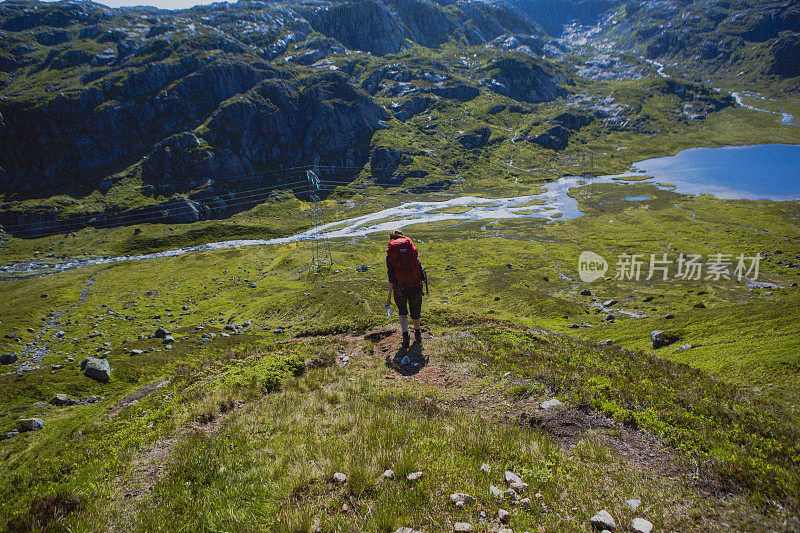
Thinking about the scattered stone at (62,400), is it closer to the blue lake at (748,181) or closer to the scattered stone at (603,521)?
the scattered stone at (603,521)

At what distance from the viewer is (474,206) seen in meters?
178

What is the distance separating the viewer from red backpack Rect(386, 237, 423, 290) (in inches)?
551

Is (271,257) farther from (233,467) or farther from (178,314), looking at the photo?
(233,467)

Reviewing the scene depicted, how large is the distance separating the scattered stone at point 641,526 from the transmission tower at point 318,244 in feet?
257

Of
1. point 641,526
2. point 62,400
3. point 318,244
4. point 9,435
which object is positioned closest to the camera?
point 641,526

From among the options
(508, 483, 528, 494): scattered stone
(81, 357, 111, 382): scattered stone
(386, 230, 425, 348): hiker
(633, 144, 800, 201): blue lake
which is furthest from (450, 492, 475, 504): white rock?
(633, 144, 800, 201): blue lake

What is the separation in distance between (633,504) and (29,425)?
19615mm

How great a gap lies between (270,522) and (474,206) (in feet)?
595

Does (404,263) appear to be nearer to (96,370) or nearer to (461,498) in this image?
(461,498)

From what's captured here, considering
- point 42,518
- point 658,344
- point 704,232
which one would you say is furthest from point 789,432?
point 704,232

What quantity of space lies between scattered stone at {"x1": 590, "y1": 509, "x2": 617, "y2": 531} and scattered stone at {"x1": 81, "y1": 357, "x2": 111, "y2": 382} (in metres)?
24.2

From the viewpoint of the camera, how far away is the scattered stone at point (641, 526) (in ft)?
14.5

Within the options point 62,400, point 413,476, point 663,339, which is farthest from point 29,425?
point 663,339

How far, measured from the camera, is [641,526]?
446cm
